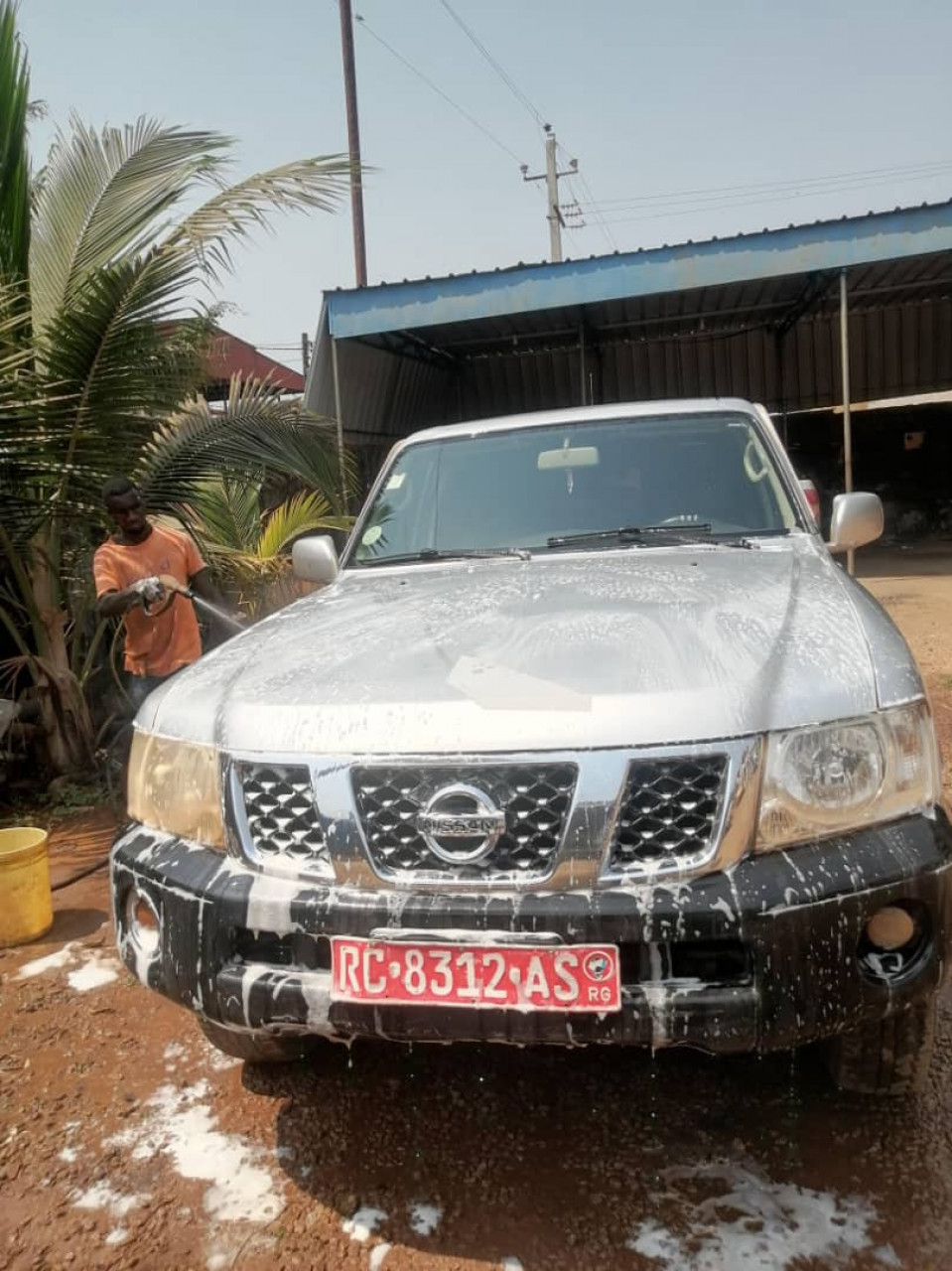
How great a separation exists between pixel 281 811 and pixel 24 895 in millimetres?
2137

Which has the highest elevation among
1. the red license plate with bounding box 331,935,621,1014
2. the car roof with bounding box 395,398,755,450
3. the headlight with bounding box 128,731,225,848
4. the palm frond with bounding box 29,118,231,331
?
the palm frond with bounding box 29,118,231,331

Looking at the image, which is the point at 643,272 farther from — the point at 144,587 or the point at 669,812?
the point at 669,812

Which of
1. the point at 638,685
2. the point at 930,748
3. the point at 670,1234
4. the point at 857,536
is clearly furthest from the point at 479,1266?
the point at 857,536

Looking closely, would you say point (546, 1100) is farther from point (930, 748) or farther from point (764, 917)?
point (930, 748)

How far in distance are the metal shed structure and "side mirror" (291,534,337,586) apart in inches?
303

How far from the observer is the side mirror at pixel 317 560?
321cm

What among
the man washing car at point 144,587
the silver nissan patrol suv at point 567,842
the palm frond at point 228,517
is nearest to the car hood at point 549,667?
the silver nissan patrol suv at point 567,842

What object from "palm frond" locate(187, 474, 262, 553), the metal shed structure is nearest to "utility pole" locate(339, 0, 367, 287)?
the metal shed structure

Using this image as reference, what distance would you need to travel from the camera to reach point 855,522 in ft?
9.83

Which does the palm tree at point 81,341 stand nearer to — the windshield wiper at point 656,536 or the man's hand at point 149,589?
the man's hand at point 149,589

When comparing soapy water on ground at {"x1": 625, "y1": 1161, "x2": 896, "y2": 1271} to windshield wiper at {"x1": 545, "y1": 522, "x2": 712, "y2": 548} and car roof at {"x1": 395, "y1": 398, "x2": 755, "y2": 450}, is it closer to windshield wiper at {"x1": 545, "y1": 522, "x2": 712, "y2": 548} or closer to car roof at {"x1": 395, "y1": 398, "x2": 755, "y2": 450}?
windshield wiper at {"x1": 545, "y1": 522, "x2": 712, "y2": 548}

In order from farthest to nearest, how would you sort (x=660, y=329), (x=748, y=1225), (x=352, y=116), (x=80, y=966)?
(x=352, y=116)
(x=660, y=329)
(x=80, y=966)
(x=748, y=1225)

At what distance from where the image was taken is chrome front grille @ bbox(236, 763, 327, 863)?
1.84 metres

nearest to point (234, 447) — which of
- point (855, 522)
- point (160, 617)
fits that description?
point (160, 617)
